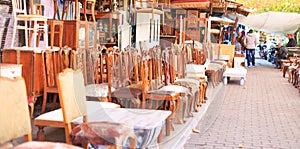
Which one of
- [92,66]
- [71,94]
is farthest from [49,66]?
[71,94]

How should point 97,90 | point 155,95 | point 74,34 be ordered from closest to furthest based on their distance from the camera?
1. point 155,95
2. point 97,90
3. point 74,34

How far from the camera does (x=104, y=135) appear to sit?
2.67 metres

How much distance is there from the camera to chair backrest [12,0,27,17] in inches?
218

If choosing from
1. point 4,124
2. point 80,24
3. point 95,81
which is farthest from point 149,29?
point 4,124

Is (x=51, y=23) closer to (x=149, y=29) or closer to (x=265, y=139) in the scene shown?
(x=265, y=139)

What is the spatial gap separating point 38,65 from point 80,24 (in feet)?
5.11

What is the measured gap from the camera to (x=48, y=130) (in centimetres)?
446

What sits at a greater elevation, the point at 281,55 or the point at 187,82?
the point at 281,55

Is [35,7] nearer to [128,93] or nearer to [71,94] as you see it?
[128,93]

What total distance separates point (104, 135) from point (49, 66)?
9.07ft

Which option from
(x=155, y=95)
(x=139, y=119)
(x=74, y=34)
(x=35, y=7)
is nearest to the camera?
(x=139, y=119)

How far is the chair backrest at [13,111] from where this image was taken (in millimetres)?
2537

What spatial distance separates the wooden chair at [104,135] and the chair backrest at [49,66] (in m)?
2.48

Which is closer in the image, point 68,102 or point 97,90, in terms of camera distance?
point 68,102
